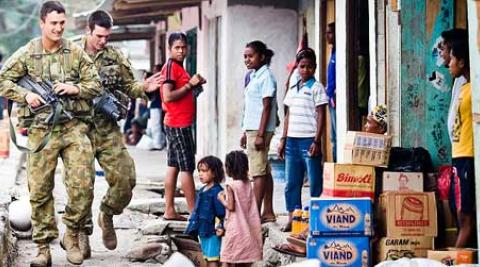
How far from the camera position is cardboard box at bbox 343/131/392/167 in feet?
25.2

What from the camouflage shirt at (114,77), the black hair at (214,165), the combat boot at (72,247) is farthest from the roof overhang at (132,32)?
the black hair at (214,165)

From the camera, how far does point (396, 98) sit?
29.5ft

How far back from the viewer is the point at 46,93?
26.8 feet

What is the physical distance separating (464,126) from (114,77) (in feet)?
10.3

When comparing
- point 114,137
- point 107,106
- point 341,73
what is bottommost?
point 114,137

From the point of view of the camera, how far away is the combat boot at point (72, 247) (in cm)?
846

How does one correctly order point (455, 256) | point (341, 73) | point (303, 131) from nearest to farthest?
point (455, 256), point (303, 131), point (341, 73)

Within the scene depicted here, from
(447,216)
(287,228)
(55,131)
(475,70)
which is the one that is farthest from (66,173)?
(475,70)

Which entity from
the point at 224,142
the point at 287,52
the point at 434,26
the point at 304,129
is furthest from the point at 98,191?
the point at 434,26

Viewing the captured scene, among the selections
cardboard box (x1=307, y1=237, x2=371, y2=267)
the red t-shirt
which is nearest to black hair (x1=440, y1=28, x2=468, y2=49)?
cardboard box (x1=307, y1=237, x2=371, y2=267)

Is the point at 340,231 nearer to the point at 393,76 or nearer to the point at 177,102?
the point at 393,76

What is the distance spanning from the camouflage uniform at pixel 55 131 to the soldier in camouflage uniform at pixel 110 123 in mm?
430

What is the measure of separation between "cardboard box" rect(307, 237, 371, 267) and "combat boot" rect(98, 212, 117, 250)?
234 centimetres

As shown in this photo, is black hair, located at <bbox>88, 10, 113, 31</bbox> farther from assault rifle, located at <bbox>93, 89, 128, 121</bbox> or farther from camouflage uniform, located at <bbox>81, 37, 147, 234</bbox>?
assault rifle, located at <bbox>93, 89, 128, 121</bbox>
